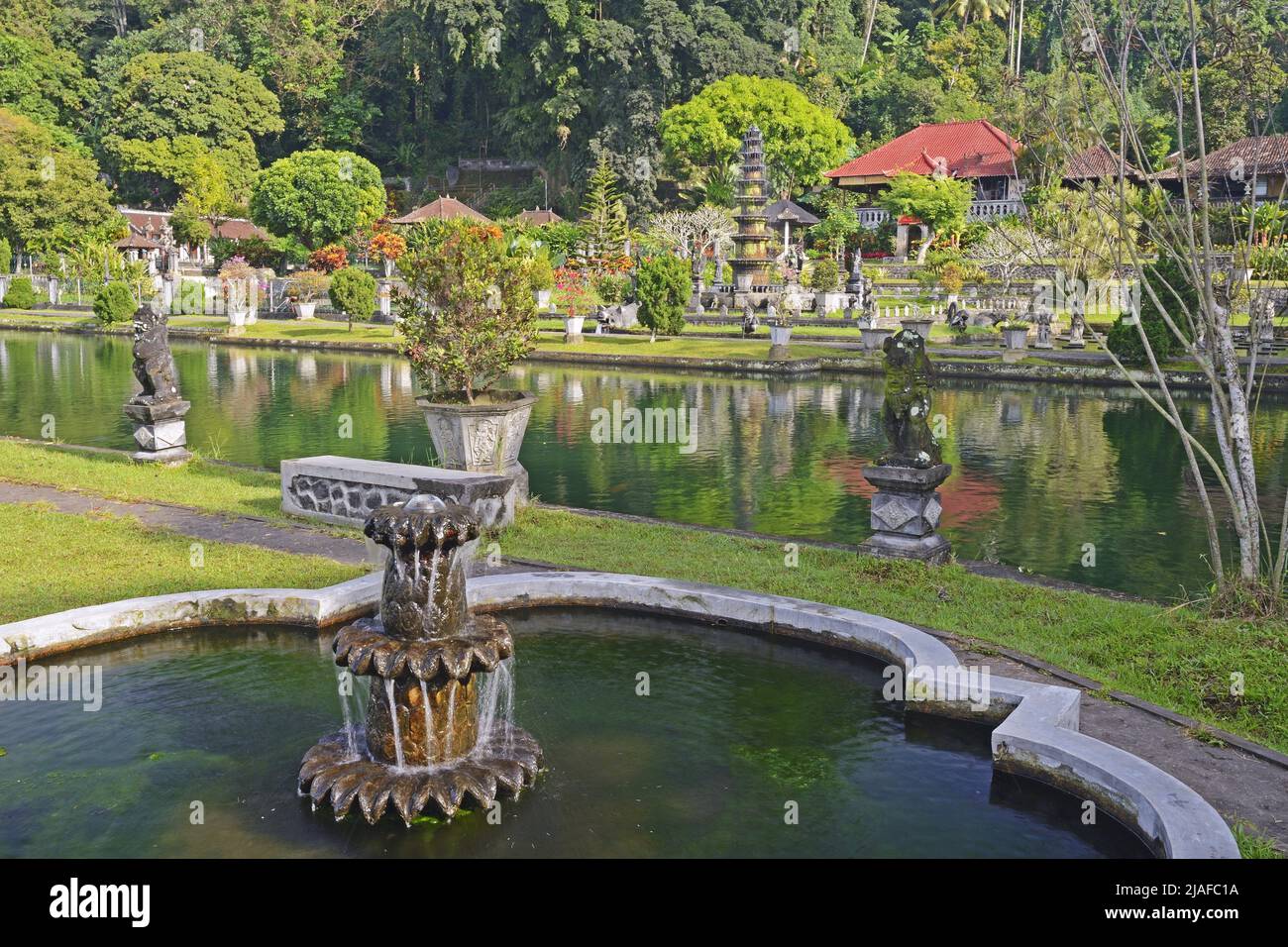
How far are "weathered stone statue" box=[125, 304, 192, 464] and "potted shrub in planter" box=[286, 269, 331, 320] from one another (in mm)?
31212

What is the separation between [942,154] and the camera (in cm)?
6122

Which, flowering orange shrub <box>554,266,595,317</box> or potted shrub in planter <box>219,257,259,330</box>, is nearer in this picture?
potted shrub in planter <box>219,257,259,330</box>

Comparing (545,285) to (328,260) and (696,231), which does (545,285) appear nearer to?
(696,231)

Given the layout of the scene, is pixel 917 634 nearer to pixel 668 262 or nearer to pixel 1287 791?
pixel 1287 791

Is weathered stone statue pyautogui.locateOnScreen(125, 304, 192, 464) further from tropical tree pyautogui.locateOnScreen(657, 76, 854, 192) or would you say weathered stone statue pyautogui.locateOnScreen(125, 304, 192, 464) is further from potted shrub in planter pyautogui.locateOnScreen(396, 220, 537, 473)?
tropical tree pyautogui.locateOnScreen(657, 76, 854, 192)

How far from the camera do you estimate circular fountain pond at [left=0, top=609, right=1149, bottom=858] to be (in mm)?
6137

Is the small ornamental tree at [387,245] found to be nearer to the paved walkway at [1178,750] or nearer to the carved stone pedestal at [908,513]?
the carved stone pedestal at [908,513]

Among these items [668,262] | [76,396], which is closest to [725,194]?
[668,262]

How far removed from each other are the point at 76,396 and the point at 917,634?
74.9 feet

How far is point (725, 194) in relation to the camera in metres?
59.9

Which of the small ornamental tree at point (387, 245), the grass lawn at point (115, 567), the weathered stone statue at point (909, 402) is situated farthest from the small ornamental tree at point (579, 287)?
the weathered stone statue at point (909, 402)

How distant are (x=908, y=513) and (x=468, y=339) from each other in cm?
528

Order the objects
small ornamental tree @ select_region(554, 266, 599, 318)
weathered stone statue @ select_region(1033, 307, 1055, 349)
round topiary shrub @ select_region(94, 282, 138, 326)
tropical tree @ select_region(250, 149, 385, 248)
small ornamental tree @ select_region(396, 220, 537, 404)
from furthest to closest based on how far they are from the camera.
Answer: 1. tropical tree @ select_region(250, 149, 385, 248)
2. small ornamental tree @ select_region(554, 266, 599, 318)
3. round topiary shrub @ select_region(94, 282, 138, 326)
4. weathered stone statue @ select_region(1033, 307, 1055, 349)
5. small ornamental tree @ select_region(396, 220, 537, 404)

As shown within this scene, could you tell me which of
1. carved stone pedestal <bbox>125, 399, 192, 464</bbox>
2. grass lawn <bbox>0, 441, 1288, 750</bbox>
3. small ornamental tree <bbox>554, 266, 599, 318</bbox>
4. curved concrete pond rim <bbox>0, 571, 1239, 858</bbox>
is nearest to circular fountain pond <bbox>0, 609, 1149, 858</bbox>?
curved concrete pond rim <bbox>0, 571, 1239, 858</bbox>
